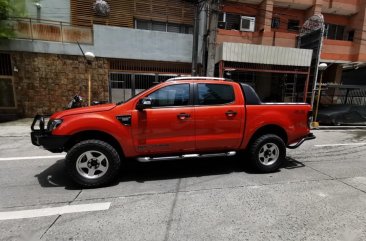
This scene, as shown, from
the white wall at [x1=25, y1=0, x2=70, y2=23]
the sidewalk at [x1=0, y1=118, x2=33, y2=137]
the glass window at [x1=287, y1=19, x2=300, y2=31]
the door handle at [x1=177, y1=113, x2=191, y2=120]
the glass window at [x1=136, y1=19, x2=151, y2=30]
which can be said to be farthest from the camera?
the glass window at [x1=287, y1=19, x2=300, y2=31]

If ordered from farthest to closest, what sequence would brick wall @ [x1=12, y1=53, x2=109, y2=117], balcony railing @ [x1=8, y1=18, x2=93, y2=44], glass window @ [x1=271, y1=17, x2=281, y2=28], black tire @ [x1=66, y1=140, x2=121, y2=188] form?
glass window @ [x1=271, y1=17, x2=281, y2=28], brick wall @ [x1=12, y1=53, x2=109, y2=117], balcony railing @ [x1=8, y1=18, x2=93, y2=44], black tire @ [x1=66, y1=140, x2=121, y2=188]

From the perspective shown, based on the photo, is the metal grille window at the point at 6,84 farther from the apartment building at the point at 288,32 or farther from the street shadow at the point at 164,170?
the apartment building at the point at 288,32

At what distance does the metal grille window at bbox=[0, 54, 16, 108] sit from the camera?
12.1 meters

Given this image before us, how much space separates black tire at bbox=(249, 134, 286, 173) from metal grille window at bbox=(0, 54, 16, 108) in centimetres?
1304

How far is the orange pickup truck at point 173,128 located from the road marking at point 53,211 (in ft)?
2.05

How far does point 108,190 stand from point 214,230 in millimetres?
2059

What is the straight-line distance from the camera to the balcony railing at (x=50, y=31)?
11.9m

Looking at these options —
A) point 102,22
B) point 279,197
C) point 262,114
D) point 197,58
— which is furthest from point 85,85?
point 279,197

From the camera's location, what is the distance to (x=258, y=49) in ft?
40.8

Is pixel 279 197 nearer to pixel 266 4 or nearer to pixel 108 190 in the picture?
pixel 108 190

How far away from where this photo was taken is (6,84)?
12.3 meters

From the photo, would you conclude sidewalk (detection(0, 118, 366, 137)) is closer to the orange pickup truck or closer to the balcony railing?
the balcony railing

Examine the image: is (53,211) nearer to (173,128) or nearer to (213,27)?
(173,128)

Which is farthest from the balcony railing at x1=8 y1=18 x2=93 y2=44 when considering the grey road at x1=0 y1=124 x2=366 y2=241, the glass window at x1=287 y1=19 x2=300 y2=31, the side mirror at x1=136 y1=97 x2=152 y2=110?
the glass window at x1=287 y1=19 x2=300 y2=31
